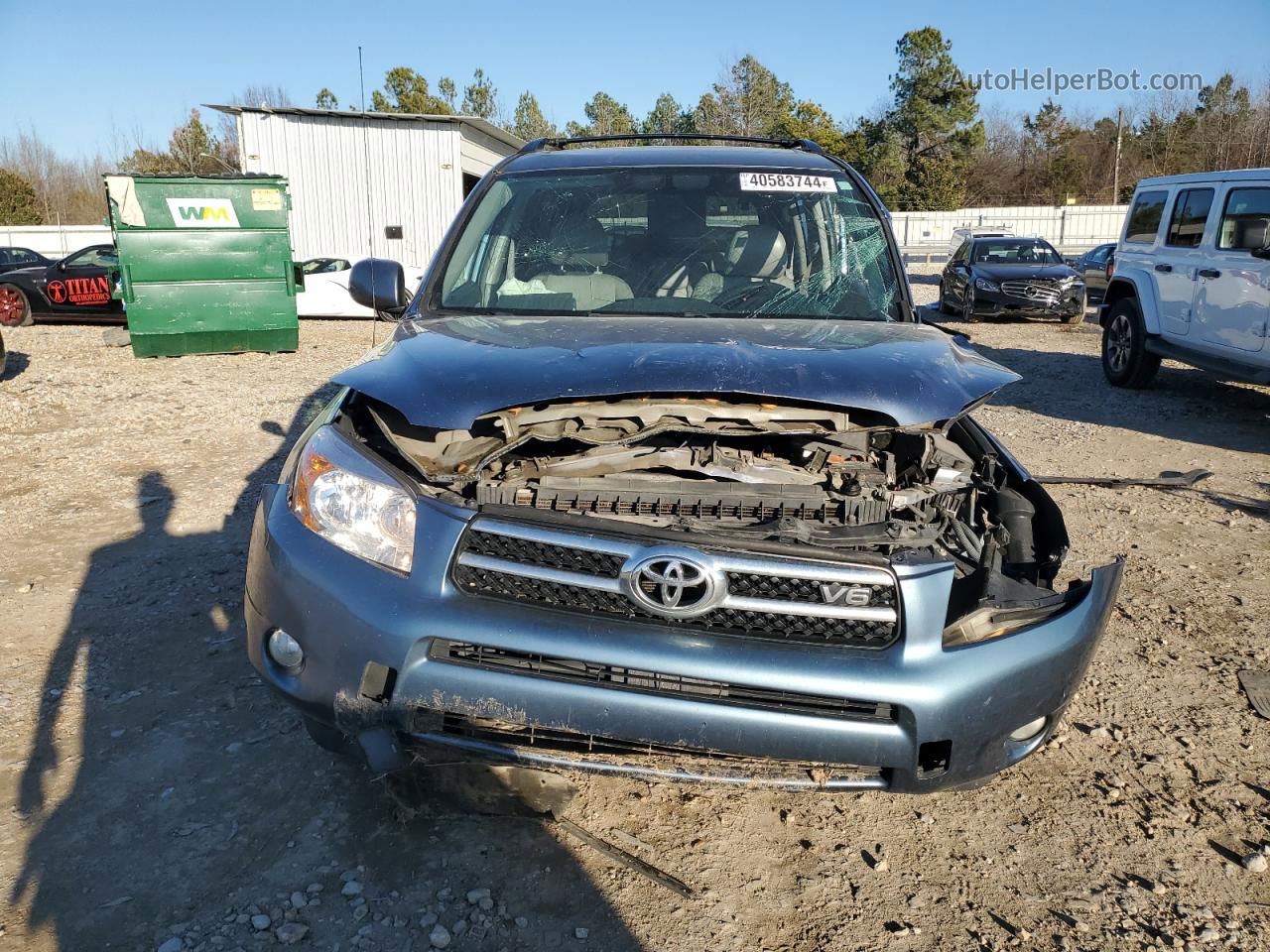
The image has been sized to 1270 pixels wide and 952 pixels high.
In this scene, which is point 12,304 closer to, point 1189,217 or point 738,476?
point 1189,217

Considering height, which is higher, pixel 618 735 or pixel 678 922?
pixel 618 735

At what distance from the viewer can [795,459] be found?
2570mm

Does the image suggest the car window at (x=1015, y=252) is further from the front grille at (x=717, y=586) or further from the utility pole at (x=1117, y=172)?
the utility pole at (x=1117, y=172)

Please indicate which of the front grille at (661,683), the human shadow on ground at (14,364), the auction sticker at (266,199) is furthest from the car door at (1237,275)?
the human shadow on ground at (14,364)

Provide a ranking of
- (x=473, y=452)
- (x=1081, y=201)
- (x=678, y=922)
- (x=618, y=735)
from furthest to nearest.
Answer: (x=1081, y=201) < (x=473, y=452) < (x=678, y=922) < (x=618, y=735)

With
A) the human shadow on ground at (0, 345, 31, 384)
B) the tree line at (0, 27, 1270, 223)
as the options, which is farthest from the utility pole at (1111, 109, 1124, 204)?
the human shadow on ground at (0, 345, 31, 384)

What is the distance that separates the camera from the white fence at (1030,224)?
3584 centimetres

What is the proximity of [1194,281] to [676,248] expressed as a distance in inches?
268

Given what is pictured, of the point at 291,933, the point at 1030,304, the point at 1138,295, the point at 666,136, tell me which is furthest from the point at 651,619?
the point at 1030,304

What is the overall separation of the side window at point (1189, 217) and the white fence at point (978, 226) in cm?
2676

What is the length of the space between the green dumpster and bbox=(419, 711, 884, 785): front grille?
11.2 meters

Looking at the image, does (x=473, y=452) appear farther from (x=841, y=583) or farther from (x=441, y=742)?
(x=841, y=583)

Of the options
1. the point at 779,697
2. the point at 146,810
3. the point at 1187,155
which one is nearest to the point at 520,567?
the point at 779,697

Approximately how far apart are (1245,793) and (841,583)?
67.9 inches
